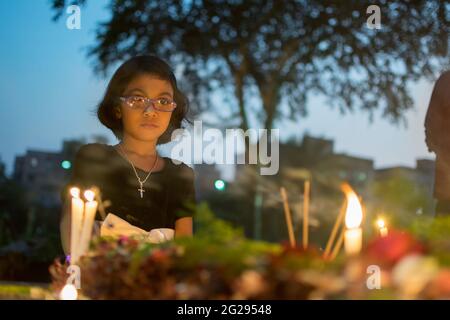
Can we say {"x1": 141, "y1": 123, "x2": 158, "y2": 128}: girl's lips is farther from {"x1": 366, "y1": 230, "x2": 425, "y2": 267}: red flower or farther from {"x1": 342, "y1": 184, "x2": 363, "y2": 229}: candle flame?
{"x1": 366, "y1": 230, "x2": 425, "y2": 267}: red flower

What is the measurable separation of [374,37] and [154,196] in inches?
162

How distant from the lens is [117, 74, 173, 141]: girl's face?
6.37ft

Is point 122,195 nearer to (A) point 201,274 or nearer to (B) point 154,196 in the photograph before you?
(B) point 154,196

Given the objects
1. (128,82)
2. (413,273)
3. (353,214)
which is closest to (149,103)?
(128,82)

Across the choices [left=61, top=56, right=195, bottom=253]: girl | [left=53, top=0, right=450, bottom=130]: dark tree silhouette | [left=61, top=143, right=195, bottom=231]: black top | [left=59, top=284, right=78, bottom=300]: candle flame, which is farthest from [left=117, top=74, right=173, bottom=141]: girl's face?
[left=53, top=0, right=450, bottom=130]: dark tree silhouette

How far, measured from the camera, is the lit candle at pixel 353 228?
1.07 m

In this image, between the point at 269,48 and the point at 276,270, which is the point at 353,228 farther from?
the point at 269,48

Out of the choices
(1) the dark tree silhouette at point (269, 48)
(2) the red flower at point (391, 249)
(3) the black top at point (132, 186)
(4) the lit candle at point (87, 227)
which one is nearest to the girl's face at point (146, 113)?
(3) the black top at point (132, 186)

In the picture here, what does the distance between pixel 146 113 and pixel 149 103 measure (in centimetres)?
4

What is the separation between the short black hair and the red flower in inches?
48.6

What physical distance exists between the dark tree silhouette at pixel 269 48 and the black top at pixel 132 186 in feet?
10.9

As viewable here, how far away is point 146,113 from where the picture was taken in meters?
1.93

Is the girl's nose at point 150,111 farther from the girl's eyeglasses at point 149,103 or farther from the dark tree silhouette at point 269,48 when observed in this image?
the dark tree silhouette at point 269,48

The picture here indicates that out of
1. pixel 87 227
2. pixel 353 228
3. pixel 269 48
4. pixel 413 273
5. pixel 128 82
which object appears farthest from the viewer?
pixel 269 48
